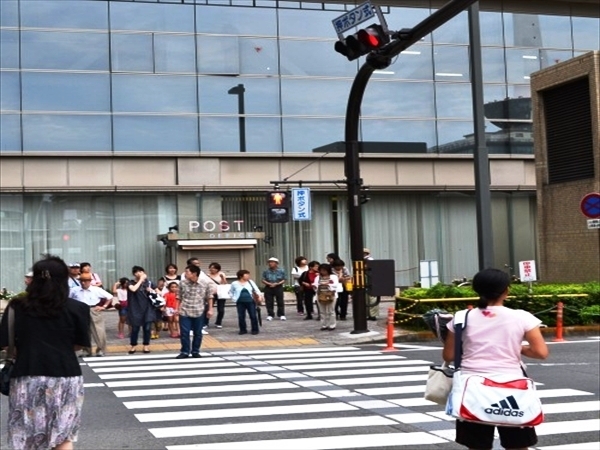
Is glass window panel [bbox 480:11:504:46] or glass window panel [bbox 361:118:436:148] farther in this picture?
glass window panel [bbox 480:11:504:46]

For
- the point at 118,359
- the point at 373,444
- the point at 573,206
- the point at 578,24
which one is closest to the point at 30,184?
the point at 118,359

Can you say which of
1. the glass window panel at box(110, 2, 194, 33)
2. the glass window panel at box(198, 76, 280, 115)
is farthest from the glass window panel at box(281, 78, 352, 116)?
the glass window panel at box(110, 2, 194, 33)

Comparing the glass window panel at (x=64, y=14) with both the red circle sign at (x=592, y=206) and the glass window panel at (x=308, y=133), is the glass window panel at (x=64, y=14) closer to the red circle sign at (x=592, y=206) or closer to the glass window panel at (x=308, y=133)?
the glass window panel at (x=308, y=133)

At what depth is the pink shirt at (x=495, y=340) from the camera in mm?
5742

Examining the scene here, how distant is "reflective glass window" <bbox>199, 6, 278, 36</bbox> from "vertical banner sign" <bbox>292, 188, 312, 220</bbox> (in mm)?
7352

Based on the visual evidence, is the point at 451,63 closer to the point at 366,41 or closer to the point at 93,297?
the point at 93,297

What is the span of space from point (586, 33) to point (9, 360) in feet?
115

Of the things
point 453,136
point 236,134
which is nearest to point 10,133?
point 236,134

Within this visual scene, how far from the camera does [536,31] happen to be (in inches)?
1462

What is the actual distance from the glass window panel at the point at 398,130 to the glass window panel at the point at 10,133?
39.8ft

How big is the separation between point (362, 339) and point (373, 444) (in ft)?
36.2

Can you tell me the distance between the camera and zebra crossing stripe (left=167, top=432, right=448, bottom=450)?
8.91 m

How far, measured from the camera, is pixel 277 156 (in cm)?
3391

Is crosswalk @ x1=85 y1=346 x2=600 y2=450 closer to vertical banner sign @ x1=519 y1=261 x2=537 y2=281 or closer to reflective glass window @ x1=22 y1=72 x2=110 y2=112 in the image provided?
vertical banner sign @ x1=519 y1=261 x2=537 y2=281
